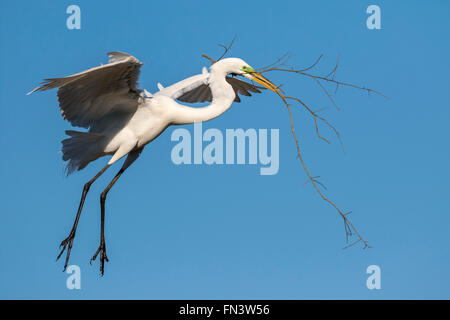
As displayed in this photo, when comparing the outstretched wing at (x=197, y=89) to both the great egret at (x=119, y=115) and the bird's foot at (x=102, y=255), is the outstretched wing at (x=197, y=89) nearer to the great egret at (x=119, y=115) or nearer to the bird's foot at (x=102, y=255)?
the great egret at (x=119, y=115)

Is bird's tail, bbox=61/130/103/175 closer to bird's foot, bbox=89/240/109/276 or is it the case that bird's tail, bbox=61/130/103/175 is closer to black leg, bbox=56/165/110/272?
black leg, bbox=56/165/110/272

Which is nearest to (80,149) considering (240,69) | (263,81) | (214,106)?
(214,106)

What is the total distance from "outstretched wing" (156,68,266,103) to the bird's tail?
974mm

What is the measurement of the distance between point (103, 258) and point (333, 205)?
224 centimetres

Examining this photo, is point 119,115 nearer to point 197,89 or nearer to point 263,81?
point 197,89

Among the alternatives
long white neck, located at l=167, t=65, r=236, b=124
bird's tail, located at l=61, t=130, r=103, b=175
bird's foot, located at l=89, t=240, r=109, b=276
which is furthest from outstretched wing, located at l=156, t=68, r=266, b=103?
bird's foot, located at l=89, t=240, r=109, b=276

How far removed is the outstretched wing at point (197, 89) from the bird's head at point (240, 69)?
571 millimetres

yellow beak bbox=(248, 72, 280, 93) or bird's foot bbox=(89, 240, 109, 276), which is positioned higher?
yellow beak bbox=(248, 72, 280, 93)

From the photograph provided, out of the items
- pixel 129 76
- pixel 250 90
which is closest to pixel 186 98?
pixel 250 90

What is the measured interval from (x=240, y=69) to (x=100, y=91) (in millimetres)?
1439

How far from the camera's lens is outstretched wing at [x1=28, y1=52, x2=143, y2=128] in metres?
5.86

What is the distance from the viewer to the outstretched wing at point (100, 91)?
586cm

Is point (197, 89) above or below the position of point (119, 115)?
above

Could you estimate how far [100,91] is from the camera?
248 inches
